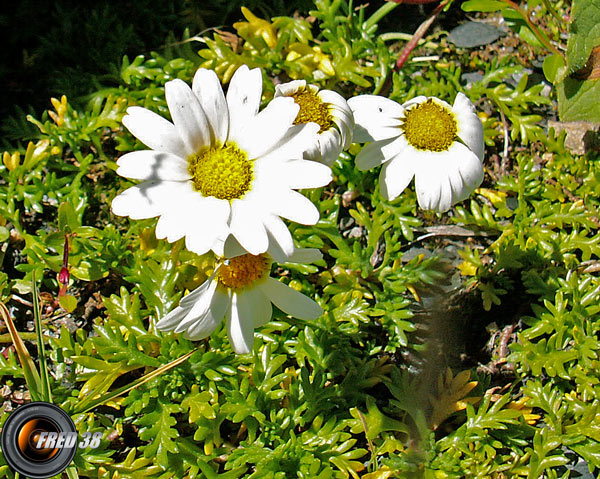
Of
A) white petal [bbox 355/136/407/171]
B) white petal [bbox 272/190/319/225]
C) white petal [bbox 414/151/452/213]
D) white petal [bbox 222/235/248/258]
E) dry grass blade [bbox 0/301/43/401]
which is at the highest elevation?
white petal [bbox 272/190/319/225]

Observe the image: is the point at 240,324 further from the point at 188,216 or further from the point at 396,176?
the point at 396,176

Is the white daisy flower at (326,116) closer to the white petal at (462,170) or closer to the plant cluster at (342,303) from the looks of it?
the plant cluster at (342,303)

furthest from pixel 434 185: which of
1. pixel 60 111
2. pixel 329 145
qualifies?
pixel 60 111

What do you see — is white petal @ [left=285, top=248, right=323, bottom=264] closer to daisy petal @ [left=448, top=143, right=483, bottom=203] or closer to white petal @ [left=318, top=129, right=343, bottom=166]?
white petal @ [left=318, top=129, right=343, bottom=166]

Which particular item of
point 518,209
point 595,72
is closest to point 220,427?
point 518,209

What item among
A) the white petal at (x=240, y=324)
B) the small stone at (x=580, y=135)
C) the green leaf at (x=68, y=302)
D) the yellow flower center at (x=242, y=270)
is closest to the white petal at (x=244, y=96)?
the yellow flower center at (x=242, y=270)

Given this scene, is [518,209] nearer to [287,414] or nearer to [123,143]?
[287,414]

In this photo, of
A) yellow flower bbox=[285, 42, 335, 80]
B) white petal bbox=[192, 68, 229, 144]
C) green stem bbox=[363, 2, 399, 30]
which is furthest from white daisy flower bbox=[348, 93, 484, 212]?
green stem bbox=[363, 2, 399, 30]
